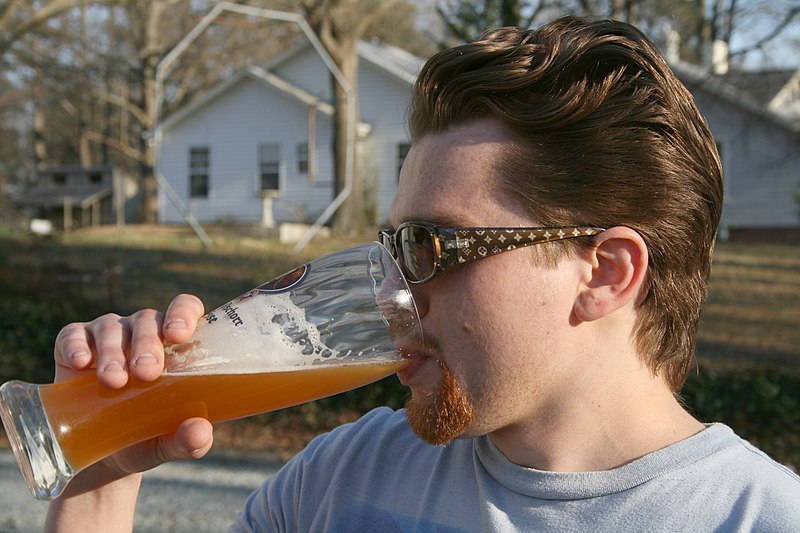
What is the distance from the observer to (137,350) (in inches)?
60.3

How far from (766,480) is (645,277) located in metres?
0.45

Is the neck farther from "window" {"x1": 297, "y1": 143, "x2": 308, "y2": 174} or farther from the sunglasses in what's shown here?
"window" {"x1": 297, "y1": 143, "x2": 308, "y2": 174}

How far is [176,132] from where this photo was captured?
79.0ft

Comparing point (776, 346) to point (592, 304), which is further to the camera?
point (776, 346)

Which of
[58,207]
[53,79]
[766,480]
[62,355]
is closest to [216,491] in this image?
[62,355]

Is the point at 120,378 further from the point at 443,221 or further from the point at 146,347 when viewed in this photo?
the point at 443,221

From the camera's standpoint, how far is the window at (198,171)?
23734 millimetres

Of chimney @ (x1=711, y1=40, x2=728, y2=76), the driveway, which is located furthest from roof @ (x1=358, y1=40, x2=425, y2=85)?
the driveway

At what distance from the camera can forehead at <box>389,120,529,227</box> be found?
168 cm

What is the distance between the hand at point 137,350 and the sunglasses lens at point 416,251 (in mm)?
442

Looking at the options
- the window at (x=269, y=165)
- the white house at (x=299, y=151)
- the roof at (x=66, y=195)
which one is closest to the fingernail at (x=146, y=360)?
the white house at (x=299, y=151)

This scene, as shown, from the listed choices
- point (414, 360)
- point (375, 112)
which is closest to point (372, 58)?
point (375, 112)

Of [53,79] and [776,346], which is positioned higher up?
[53,79]

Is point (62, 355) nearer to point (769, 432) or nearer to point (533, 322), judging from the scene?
point (533, 322)
